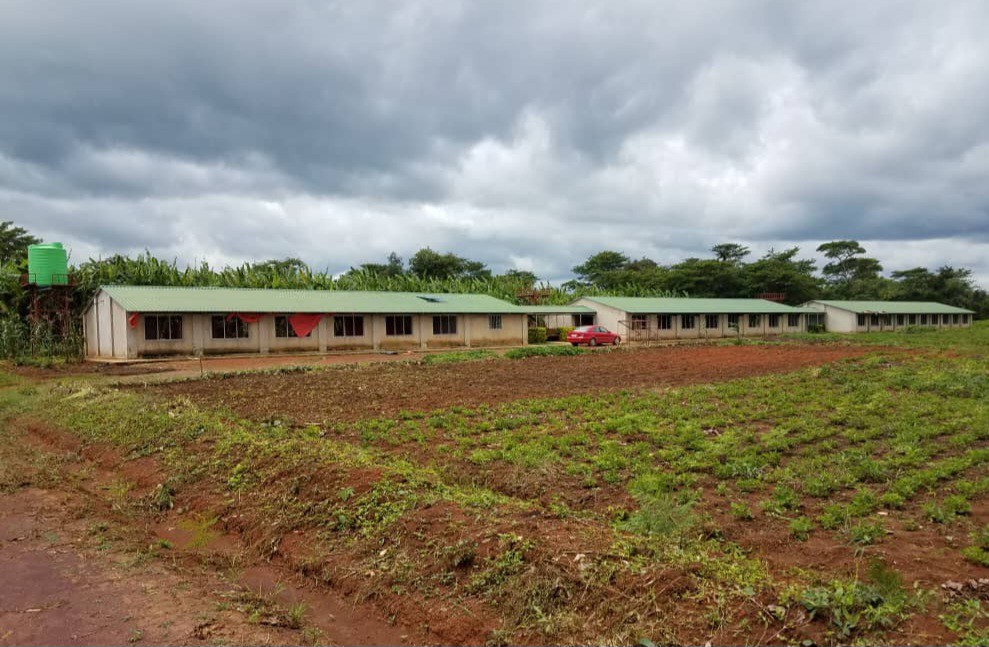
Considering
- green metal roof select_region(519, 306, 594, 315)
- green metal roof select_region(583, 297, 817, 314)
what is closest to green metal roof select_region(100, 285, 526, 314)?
green metal roof select_region(519, 306, 594, 315)

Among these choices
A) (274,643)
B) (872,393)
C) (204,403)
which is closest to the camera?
(274,643)

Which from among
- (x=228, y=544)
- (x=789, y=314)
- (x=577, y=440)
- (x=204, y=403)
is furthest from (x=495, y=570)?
(x=789, y=314)

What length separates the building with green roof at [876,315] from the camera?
2301 inches

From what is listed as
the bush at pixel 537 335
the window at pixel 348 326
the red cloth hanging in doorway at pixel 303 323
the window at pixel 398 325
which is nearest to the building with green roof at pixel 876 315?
the bush at pixel 537 335

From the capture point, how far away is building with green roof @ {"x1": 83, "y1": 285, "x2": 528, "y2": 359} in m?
28.0

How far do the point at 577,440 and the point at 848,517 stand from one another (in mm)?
4052

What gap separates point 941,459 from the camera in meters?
8.05

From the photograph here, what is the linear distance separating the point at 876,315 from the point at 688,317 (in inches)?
1024

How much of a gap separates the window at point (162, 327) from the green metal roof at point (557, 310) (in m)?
22.3

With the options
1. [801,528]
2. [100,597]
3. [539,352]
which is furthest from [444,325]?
[100,597]

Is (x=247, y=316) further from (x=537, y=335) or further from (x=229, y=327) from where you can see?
(x=537, y=335)

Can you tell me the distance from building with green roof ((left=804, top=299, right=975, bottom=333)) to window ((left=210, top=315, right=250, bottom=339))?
55.1 metres

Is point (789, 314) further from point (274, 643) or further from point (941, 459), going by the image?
point (274, 643)

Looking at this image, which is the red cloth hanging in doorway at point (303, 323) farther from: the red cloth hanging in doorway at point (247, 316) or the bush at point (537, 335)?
the bush at point (537, 335)
